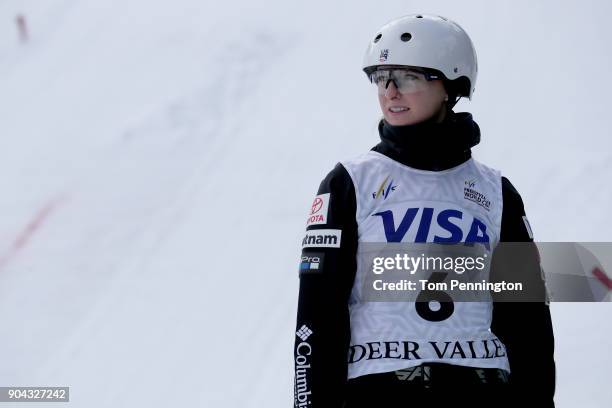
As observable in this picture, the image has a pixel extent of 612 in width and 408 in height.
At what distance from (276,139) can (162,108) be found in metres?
1.40

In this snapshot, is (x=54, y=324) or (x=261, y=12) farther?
(x=261, y=12)

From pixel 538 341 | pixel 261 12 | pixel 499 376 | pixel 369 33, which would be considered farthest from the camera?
pixel 261 12

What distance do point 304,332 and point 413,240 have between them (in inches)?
16.5

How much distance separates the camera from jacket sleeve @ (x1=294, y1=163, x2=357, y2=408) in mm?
2645

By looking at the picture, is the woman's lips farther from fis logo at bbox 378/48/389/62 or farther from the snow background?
the snow background

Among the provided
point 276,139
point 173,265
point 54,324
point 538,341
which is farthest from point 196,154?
point 538,341

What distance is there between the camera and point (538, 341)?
290 cm

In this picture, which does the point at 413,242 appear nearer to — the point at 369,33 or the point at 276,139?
the point at 276,139

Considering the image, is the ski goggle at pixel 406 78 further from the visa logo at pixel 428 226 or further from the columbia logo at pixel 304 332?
the columbia logo at pixel 304 332

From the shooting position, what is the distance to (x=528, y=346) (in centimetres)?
289

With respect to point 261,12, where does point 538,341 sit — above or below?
below

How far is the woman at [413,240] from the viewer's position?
8.66ft

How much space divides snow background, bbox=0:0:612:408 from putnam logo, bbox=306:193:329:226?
294 cm

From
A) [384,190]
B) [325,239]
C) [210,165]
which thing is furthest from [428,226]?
[210,165]
